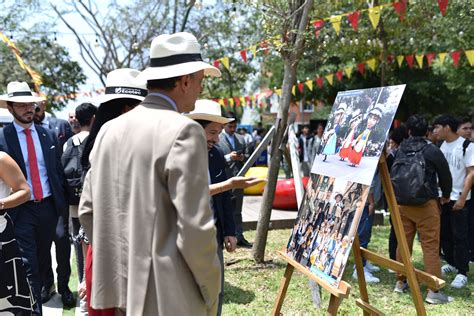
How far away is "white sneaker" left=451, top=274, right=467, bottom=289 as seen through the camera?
5539 mm

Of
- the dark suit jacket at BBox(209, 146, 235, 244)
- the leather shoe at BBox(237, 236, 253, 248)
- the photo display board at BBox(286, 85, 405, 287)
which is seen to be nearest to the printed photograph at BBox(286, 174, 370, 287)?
the photo display board at BBox(286, 85, 405, 287)

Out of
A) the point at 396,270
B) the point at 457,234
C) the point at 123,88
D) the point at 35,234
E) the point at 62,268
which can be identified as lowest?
the point at 62,268

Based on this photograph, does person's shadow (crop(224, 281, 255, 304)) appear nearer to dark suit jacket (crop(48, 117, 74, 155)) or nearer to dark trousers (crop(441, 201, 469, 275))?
dark trousers (crop(441, 201, 469, 275))

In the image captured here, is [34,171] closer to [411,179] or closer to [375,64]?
[411,179]

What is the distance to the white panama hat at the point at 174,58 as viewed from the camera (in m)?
2.16

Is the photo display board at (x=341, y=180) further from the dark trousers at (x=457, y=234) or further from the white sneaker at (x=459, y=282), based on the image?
the dark trousers at (x=457, y=234)

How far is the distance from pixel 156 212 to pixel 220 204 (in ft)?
5.47

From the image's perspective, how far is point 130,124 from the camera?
2.06 m

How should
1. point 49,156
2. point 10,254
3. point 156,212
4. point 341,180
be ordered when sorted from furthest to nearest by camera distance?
1. point 49,156
2. point 341,180
3. point 10,254
4. point 156,212

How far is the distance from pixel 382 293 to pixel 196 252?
13.1ft

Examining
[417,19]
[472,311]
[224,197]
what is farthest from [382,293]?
[417,19]

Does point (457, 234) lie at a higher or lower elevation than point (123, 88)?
lower

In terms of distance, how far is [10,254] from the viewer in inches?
126

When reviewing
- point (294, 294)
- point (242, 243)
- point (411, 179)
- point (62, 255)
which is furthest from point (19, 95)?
point (242, 243)
